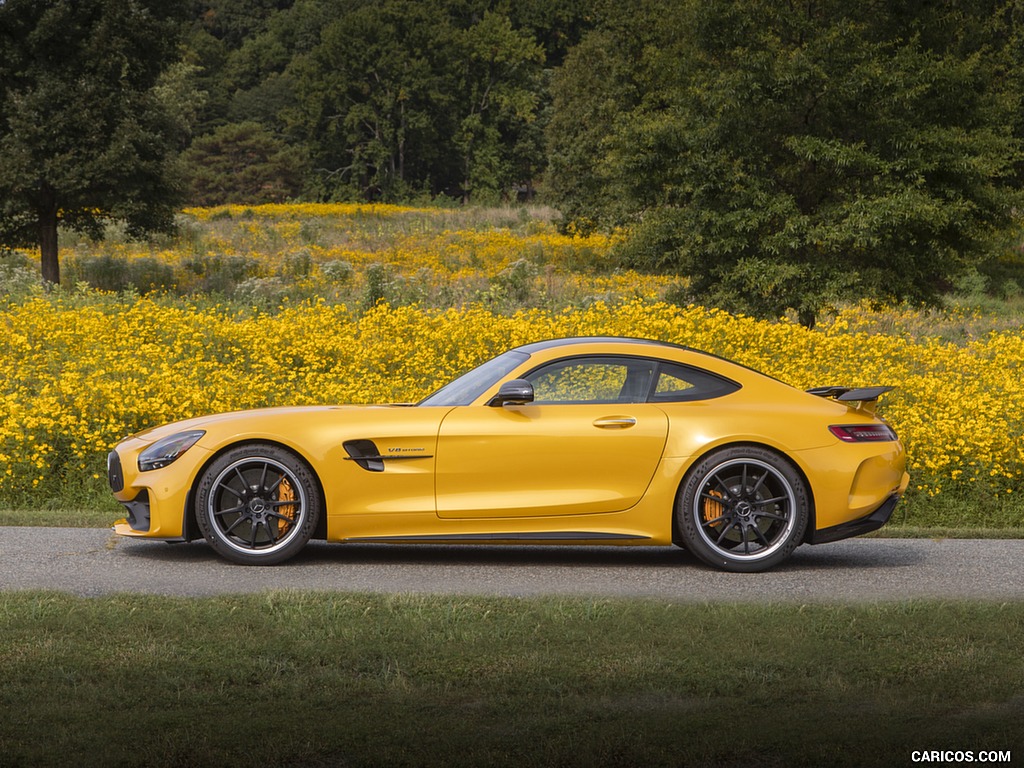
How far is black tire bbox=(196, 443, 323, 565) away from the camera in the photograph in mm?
7684

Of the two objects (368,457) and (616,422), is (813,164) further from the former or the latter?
(368,457)

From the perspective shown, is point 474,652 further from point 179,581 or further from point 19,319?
point 19,319

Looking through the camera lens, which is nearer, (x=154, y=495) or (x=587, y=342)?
(x=154, y=495)

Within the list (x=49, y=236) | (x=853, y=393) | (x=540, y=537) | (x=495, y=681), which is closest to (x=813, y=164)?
(x=853, y=393)

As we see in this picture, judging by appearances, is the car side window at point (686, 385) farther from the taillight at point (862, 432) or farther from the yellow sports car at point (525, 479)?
the taillight at point (862, 432)

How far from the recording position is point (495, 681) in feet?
16.5

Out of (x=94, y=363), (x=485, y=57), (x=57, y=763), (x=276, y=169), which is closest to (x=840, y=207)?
(x=94, y=363)

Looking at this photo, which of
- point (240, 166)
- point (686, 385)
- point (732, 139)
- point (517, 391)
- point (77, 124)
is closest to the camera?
point (517, 391)

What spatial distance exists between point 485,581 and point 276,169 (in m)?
74.9

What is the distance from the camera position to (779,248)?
20.5 m

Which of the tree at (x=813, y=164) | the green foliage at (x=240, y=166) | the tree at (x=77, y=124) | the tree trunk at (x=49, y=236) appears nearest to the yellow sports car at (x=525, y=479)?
the tree at (x=813, y=164)

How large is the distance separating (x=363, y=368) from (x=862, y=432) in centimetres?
832

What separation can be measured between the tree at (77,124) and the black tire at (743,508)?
83.2 ft
